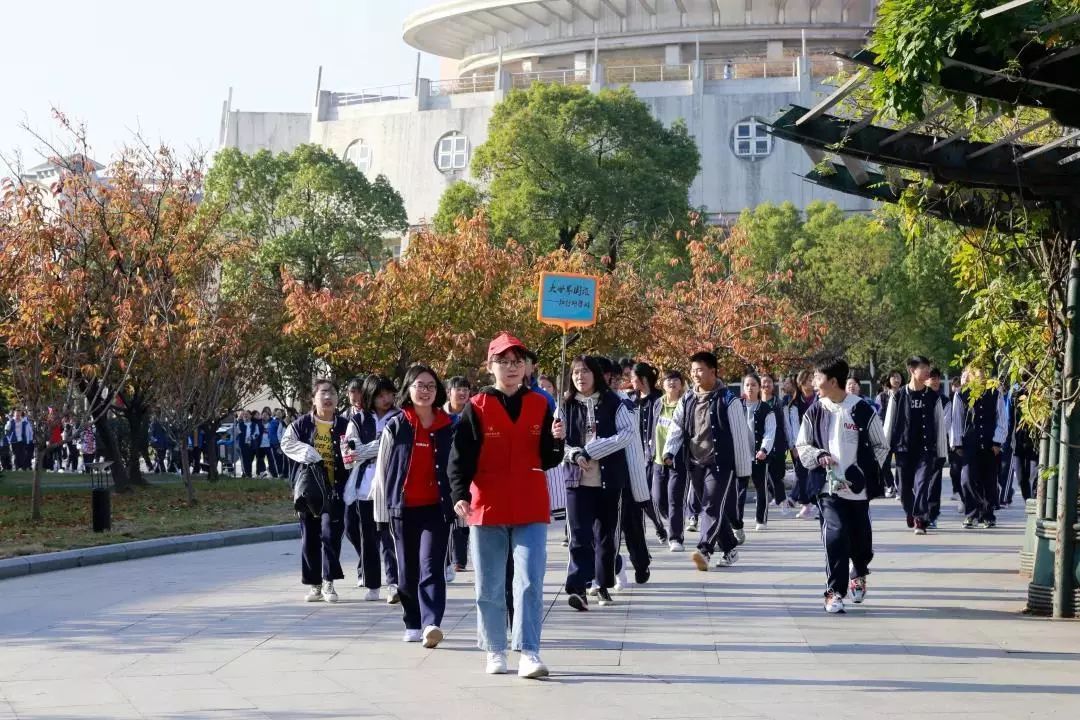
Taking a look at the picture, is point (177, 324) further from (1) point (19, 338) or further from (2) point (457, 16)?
(2) point (457, 16)

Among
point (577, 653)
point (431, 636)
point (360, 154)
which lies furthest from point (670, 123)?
point (577, 653)

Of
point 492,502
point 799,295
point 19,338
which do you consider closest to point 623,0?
point 799,295

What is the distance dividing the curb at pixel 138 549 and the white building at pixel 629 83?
4690cm

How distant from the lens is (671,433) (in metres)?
13.7

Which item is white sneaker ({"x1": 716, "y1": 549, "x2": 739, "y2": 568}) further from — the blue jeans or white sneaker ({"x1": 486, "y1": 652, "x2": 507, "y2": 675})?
white sneaker ({"x1": 486, "y1": 652, "x2": 507, "y2": 675})

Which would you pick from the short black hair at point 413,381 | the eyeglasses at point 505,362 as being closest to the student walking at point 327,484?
the short black hair at point 413,381

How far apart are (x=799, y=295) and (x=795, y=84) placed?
18.6 m

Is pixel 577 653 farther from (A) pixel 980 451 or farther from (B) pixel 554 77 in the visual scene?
(B) pixel 554 77

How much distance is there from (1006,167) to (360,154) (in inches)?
2402

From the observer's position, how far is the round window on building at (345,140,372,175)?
6875 centimetres

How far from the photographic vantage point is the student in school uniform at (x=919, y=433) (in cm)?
1639

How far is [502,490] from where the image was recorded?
317 inches

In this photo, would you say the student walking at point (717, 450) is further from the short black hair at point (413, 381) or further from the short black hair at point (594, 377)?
the short black hair at point (413, 381)

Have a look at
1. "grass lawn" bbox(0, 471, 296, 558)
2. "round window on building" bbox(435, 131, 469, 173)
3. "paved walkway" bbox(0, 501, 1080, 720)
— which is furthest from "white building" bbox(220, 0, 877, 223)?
"paved walkway" bbox(0, 501, 1080, 720)
